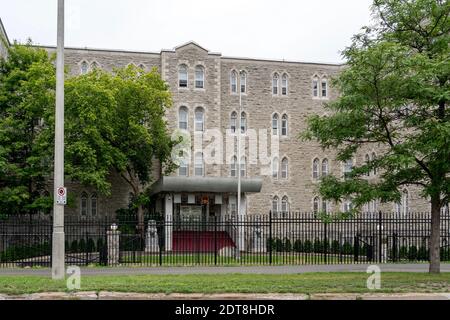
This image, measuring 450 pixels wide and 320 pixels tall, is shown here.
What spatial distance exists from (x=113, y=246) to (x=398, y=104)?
1347 centimetres

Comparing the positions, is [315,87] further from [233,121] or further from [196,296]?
[196,296]

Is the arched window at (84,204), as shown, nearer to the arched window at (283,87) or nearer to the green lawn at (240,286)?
the arched window at (283,87)

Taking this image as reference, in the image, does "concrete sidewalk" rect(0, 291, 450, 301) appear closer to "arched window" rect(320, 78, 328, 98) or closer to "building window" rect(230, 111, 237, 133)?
"building window" rect(230, 111, 237, 133)

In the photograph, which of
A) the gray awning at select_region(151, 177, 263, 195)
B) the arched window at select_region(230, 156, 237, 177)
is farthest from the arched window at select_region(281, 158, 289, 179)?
the gray awning at select_region(151, 177, 263, 195)

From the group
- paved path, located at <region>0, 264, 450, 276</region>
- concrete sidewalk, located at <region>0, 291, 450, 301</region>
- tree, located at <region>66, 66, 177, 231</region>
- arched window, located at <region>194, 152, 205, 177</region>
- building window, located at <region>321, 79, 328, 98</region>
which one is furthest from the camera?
building window, located at <region>321, 79, 328, 98</region>

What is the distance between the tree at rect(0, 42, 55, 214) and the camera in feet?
126

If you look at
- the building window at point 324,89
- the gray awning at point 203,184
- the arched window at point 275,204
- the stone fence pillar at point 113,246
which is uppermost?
the building window at point 324,89

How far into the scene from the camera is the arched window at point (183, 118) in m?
48.3

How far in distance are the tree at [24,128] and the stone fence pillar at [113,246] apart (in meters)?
14.2

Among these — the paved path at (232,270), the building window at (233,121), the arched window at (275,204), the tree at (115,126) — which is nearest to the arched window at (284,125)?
the building window at (233,121)

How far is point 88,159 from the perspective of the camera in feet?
126

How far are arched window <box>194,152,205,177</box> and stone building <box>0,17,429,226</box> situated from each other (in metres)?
0.08

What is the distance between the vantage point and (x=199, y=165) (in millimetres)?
48688

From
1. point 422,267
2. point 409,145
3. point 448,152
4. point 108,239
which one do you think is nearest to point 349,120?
point 409,145
